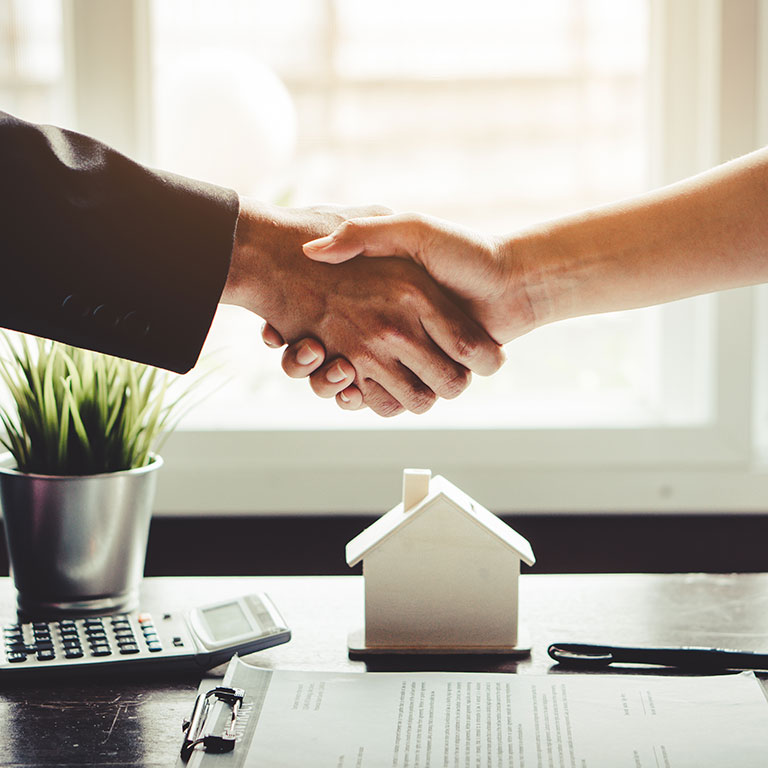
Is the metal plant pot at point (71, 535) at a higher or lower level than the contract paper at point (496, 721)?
higher

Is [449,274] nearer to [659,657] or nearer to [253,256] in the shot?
[253,256]

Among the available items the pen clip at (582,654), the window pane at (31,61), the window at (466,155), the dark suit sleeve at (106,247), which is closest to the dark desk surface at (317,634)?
the pen clip at (582,654)

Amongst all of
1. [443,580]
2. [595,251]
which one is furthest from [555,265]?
[443,580]

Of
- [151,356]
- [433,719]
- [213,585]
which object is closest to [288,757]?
[433,719]

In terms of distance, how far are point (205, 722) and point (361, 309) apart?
2.33 ft

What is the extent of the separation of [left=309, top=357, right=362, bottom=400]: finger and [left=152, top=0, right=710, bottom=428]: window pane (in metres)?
0.43

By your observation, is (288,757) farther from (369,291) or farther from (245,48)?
(245,48)

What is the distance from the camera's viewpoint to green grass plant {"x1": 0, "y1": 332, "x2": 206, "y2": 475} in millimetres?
1070

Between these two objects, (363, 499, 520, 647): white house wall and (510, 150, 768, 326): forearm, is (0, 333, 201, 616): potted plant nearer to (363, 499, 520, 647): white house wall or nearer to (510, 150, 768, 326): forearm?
(363, 499, 520, 647): white house wall

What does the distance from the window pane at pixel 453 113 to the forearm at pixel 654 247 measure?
585mm

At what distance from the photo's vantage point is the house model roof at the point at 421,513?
965mm

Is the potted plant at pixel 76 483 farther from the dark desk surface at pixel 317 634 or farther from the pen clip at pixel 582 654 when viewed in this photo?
the pen clip at pixel 582 654

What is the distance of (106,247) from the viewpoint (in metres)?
1.18

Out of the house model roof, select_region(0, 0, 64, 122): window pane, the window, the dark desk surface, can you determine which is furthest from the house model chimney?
select_region(0, 0, 64, 122): window pane
